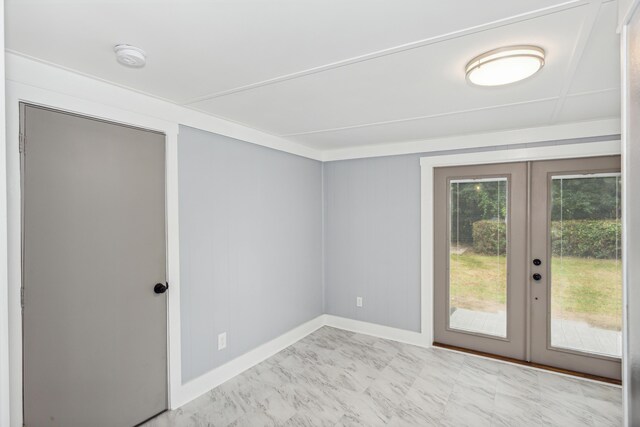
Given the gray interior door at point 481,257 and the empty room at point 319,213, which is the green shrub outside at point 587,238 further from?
the gray interior door at point 481,257

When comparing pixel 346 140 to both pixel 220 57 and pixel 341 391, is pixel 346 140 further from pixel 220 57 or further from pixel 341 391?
pixel 341 391

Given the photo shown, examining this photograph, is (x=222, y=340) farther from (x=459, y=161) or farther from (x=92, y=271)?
(x=459, y=161)

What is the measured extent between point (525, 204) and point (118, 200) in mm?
3585

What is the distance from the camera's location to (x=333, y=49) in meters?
1.65

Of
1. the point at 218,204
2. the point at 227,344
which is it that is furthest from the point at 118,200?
the point at 227,344

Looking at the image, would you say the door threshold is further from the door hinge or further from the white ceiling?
the door hinge

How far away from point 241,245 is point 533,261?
290 cm

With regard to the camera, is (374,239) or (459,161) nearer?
(459,161)

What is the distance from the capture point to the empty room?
1.47 meters

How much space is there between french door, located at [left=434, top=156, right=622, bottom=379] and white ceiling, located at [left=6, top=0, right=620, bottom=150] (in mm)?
773

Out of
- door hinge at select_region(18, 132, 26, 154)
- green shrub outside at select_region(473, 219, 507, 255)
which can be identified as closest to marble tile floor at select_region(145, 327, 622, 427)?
green shrub outside at select_region(473, 219, 507, 255)

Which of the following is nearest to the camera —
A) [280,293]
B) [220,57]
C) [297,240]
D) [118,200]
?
[220,57]

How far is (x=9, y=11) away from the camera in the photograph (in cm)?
133

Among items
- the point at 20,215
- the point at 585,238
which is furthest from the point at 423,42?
the point at 585,238
